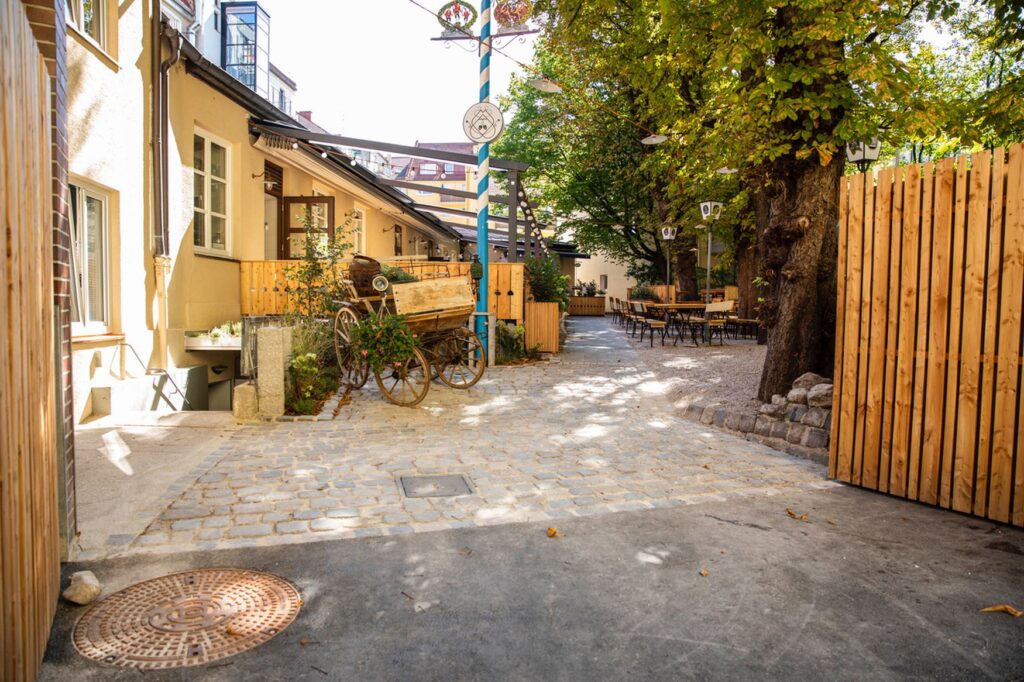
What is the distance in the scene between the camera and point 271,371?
6.89 metres

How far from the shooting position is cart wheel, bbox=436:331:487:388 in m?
8.48

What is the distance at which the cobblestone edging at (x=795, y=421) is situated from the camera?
232 inches

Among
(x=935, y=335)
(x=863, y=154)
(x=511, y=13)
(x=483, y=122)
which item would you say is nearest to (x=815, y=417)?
(x=935, y=335)

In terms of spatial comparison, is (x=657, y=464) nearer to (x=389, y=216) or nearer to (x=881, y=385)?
(x=881, y=385)

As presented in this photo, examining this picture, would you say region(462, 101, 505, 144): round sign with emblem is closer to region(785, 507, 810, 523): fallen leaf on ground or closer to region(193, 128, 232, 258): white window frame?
region(193, 128, 232, 258): white window frame

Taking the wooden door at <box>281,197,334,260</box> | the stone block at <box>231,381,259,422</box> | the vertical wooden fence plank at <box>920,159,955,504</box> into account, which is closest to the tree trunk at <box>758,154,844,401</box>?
the vertical wooden fence plank at <box>920,159,955,504</box>

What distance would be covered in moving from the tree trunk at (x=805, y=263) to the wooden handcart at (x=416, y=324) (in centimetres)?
355

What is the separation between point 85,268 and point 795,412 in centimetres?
746

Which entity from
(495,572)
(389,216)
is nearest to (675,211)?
(389,216)

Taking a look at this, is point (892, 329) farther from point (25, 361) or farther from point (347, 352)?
point (347, 352)

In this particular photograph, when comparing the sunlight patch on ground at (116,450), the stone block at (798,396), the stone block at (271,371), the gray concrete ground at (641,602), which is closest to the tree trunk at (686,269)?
the stone block at (798,396)

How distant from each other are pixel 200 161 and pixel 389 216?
11.0m

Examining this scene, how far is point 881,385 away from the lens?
4773mm

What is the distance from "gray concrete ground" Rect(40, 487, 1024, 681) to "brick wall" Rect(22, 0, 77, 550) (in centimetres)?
77
